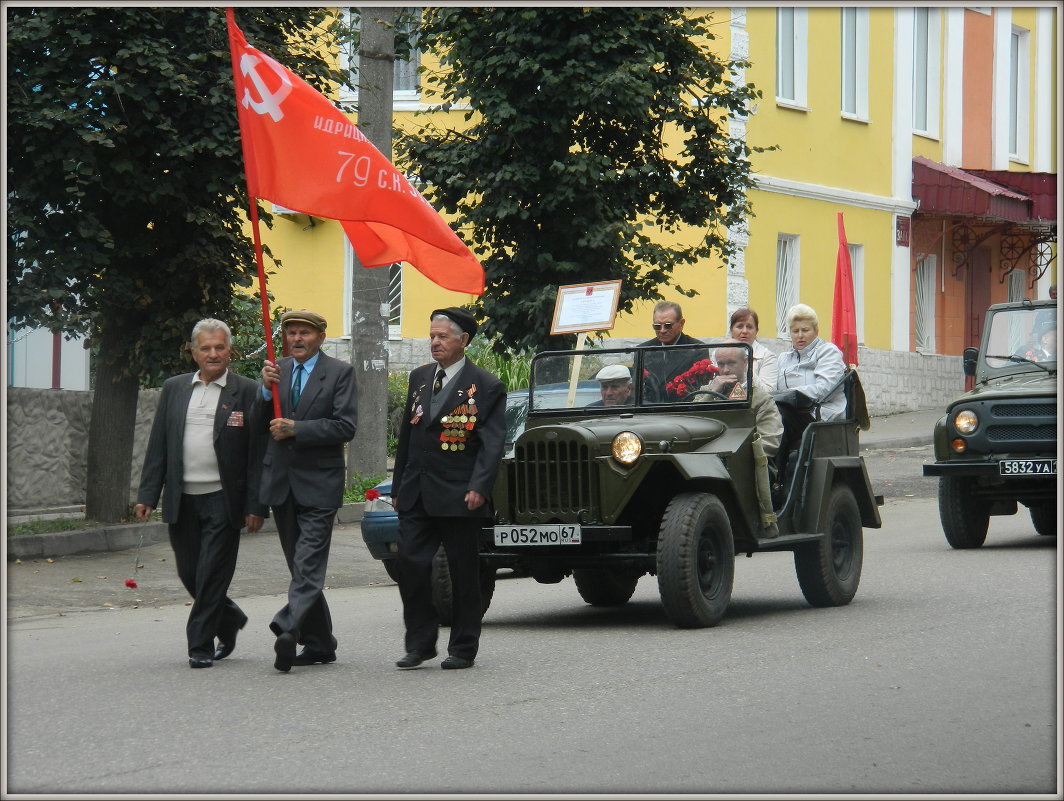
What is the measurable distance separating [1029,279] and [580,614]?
1193 inches

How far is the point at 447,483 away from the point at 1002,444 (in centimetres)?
705

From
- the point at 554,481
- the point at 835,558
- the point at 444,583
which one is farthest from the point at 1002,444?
the point at 444,583

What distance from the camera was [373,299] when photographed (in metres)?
17.7

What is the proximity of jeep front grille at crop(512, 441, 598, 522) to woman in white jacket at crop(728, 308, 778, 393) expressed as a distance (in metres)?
1.53

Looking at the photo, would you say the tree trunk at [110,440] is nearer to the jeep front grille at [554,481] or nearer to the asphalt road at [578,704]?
the asphalt road at [578,704]

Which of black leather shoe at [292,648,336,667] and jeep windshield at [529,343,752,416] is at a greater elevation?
jeep windshield at [529,343,752,416]

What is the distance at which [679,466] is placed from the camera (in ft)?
33.3

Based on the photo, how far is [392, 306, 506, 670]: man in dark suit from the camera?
29.4 feet

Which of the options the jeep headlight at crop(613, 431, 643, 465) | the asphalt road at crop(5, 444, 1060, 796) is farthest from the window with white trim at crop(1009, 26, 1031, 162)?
the jeep headlight at crop(613, 431, 643, 465)

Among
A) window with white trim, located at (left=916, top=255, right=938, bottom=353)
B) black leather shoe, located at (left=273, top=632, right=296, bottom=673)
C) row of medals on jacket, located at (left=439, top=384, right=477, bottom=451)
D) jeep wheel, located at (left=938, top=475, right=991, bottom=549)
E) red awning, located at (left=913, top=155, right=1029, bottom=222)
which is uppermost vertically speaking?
red awning, located at (left=913, top=155, right=1029, bottom=222)

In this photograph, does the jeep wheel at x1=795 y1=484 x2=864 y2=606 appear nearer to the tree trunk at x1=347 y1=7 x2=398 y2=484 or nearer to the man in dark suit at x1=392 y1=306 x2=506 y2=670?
the man in dark suit at x1=392 y1=306 x2=506 y2=670

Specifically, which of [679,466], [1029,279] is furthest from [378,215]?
[1029,279]

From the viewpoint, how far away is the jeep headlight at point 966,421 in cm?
1452

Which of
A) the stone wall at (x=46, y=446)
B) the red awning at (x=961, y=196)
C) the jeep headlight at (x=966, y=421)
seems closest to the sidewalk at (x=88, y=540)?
the stone wall at (x=46, y=446)
